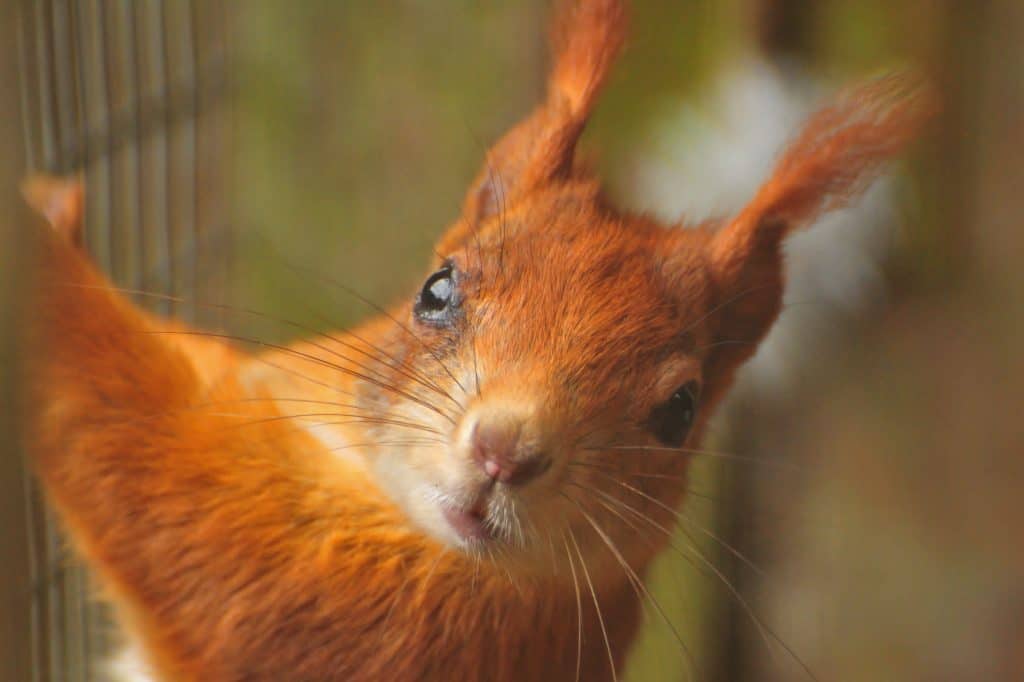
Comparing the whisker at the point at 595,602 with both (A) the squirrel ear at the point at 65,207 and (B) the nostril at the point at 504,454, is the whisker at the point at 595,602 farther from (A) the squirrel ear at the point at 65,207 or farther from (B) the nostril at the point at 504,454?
(A) the squirrel ear at the point at 65,207

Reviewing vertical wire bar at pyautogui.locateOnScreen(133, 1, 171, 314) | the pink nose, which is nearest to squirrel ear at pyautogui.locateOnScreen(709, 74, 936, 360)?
the pink nose

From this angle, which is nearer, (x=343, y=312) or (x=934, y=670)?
(x=343, y=312)

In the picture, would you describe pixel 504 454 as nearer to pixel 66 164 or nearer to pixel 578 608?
pixel 578 608

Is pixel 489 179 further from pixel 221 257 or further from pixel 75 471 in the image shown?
pixel 221 257

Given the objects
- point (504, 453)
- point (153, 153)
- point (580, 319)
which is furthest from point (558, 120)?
point (153, 153)

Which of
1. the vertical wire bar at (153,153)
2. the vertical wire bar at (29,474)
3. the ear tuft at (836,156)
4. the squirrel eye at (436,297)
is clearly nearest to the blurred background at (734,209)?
the vertical wire bar at (153,153)

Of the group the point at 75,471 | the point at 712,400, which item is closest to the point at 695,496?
the point at 712,400
